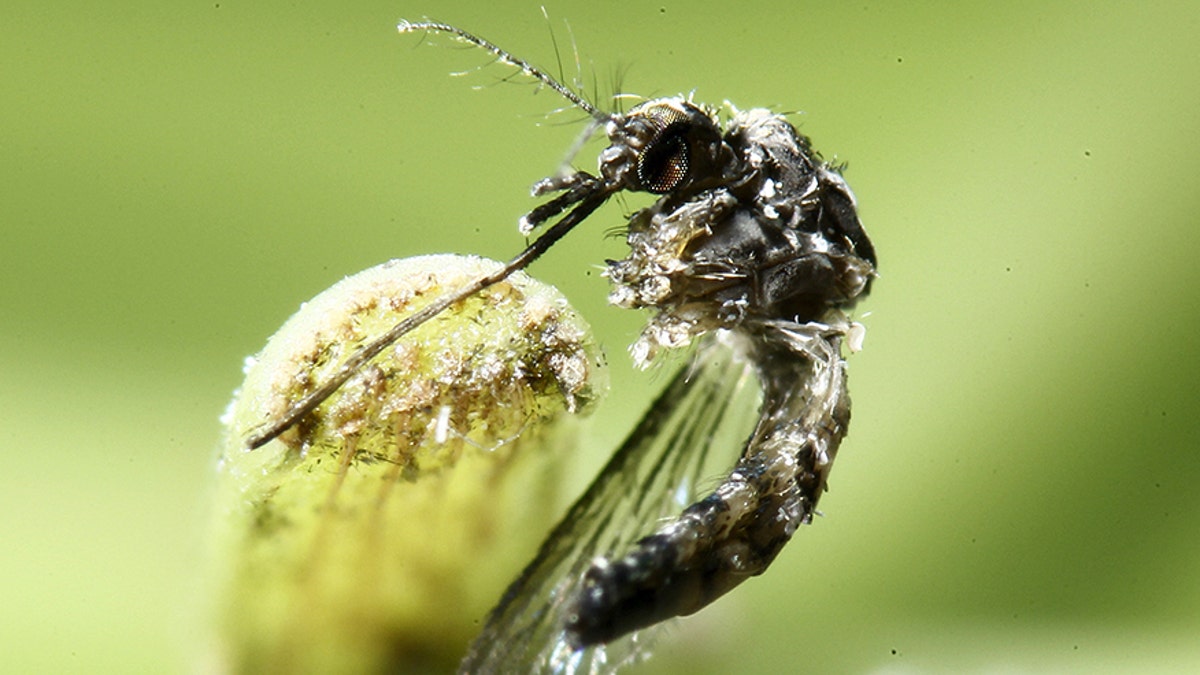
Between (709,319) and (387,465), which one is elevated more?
(709,319)

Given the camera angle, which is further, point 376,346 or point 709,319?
point 709,319

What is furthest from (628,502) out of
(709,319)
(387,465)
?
(387,465)

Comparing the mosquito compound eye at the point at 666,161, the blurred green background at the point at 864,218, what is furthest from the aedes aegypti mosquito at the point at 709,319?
the blurred green background at the point at 864,218

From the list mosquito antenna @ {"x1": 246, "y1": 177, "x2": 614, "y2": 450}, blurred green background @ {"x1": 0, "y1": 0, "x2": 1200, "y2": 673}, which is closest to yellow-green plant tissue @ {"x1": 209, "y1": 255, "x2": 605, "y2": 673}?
mosquito antenna @ {"x1": 246, "y1": 177, "x2": 614, "y2": 450}

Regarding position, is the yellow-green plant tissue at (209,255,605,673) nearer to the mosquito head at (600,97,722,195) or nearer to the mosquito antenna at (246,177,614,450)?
the mosquito antenna at (246,177,614,450)

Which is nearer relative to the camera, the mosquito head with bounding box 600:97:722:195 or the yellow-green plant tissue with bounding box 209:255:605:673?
the yellow-green plant tissue with bounding box 209:255:605:673

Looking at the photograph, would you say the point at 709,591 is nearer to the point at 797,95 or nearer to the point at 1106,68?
the point at 797,95

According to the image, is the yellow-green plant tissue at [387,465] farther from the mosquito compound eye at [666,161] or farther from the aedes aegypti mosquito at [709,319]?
the mosquito compound eye at [666,161]

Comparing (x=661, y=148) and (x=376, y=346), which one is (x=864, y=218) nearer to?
(x=661, y=148)
